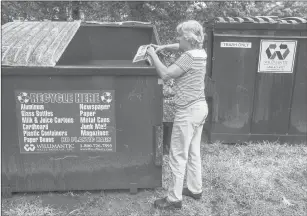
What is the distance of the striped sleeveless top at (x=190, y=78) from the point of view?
2643 mm

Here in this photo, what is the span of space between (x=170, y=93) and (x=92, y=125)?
134 inches

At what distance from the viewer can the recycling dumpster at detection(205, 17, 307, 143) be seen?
13.6ft

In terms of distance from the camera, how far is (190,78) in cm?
273

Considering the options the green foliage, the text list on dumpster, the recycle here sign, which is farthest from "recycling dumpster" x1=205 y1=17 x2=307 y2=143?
the green foliage

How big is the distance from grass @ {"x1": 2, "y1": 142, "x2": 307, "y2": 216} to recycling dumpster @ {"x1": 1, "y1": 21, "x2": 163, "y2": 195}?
0.40ft

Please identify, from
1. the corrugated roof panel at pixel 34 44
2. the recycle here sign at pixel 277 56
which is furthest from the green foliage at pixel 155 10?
the corrugated roof panel at pixel 34 44

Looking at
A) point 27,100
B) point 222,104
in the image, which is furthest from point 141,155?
point 222,104

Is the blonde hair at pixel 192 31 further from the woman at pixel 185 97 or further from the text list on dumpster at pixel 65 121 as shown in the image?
the text list on dumpster at pixel 65 121

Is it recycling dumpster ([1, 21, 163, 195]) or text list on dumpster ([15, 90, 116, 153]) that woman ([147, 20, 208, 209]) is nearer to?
recycling dumpster ([1, 21, 163, 195])

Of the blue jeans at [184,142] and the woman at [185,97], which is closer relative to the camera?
the woman at [185,97]

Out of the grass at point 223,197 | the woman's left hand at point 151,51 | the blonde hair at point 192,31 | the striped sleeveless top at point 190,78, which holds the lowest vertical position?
the grass at point 223,197

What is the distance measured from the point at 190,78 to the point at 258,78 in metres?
1.87

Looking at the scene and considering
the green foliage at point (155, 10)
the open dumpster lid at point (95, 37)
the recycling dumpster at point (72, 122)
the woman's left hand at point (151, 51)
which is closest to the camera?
the woman's left hand at point (151, 51)

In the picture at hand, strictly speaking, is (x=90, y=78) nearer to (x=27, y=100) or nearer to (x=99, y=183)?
(x=27, y=100)
